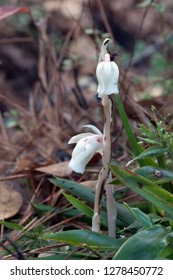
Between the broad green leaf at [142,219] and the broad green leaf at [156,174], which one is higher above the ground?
the broad green leaf at [156,174]

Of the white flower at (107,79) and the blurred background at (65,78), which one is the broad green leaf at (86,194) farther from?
the white flower at (107,79)

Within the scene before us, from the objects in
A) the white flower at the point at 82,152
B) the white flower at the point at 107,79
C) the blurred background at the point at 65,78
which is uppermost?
the white flower at the point at 107,79

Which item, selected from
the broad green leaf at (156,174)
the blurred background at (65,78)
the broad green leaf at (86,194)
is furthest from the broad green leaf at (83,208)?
the blurred background at (65,78)

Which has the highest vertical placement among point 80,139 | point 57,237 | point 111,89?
point 111,89

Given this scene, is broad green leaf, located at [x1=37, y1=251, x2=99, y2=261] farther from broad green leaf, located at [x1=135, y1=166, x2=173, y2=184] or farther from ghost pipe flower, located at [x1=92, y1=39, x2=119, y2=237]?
broad green leaf, located at [x1=135, y1=166, x2=173, y2=184]

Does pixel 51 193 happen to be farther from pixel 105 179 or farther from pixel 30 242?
pixel 105 179

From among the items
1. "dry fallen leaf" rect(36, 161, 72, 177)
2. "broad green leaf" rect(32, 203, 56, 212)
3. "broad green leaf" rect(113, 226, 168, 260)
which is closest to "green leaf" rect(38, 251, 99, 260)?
"broad green leaf" rect(113, 226, 168, 260)
